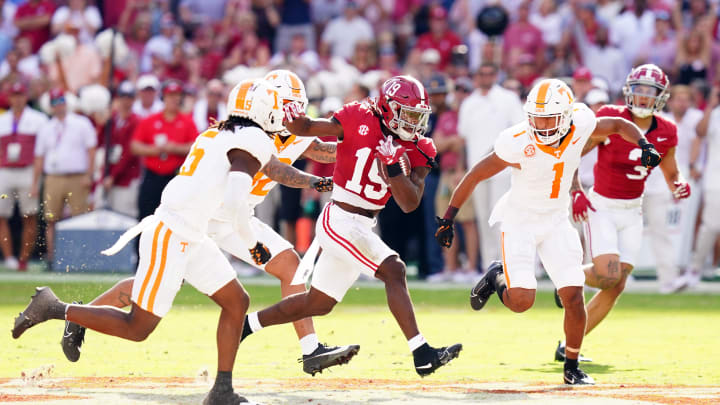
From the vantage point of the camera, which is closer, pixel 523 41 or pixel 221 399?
pixel 221 399

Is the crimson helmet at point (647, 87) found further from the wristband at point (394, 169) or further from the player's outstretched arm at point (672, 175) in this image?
the wristband at point (394, 169)

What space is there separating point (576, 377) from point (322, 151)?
2498 millimetres

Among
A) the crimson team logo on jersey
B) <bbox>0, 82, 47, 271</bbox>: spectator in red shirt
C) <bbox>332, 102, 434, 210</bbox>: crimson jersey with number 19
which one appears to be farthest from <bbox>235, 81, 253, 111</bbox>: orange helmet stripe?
<bbox>0, 82, 47, 271</bbox>: spectator in red shirt

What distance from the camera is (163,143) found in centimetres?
1466

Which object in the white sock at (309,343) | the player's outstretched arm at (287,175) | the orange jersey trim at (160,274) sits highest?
the player's outstretched arm at (287,175)

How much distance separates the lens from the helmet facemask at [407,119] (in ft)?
24.1

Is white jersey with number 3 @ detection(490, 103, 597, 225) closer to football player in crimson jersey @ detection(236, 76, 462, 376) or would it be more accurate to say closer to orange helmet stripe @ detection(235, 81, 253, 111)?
football player in crimson jersey @ detection(236, 76, 462, 376)

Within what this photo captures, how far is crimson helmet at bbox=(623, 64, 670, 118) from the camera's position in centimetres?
912

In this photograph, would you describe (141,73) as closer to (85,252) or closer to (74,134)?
(74,134)

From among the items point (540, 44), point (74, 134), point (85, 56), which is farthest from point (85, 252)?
point (540, 44)

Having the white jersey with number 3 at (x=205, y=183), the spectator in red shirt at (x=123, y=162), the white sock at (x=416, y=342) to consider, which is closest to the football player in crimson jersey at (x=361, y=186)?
the white sock at (x=416, y=342)

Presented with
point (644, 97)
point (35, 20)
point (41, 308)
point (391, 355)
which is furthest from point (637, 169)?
point (35, 20)

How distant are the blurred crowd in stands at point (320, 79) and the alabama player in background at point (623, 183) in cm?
360

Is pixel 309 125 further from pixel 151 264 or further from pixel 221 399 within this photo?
pixel 221 399
